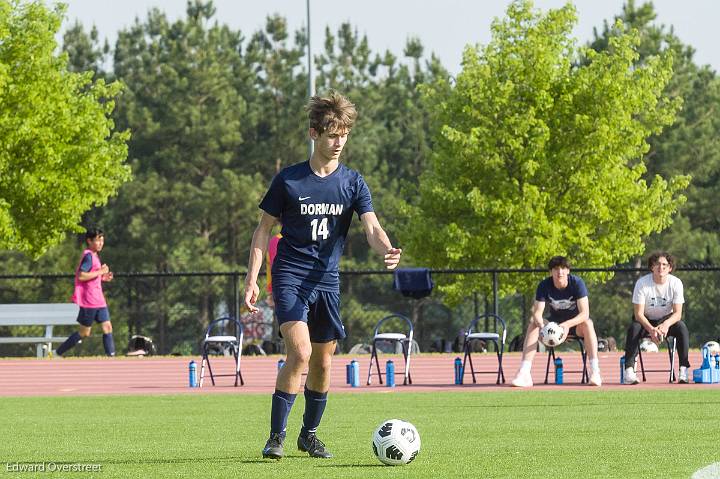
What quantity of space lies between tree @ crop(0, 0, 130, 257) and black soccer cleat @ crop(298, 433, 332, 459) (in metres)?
29.0

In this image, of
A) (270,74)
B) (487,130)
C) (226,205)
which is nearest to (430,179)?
(487,130)

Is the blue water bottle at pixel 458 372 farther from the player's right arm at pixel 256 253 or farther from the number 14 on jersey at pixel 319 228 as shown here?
the number 14 on jersey at pixel 319 228

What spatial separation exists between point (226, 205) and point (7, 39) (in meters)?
26.2

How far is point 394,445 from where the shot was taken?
8.17m

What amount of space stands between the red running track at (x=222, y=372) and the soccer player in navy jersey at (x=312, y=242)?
28.2 ft

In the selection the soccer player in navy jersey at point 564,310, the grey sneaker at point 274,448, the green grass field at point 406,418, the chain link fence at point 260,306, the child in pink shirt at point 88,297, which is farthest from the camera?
the chain link fence at point 260,306

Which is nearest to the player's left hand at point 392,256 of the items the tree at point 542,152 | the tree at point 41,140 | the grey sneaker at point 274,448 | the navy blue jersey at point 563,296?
the grey sneaker at point 274,448

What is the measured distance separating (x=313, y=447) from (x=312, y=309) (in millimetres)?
867

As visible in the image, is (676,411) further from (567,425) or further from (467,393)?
(467,393)

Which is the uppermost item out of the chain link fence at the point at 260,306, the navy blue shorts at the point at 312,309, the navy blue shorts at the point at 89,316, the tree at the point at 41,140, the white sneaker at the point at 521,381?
the tree at the point at 41,140

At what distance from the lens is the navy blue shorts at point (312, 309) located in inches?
332

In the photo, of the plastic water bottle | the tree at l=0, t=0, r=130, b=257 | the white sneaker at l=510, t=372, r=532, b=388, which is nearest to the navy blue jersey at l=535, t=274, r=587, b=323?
the white sneaker at l=510, t=372, r=532, b=388

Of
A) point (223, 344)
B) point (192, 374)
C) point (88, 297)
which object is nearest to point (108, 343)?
point (88, 297)

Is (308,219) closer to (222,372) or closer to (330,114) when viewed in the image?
(330,114)
